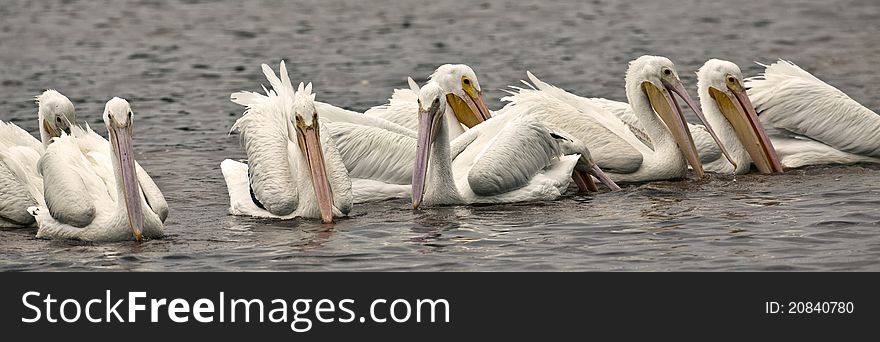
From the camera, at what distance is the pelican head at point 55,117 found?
28.0ft

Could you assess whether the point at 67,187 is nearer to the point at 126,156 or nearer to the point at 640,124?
the point at 126,156

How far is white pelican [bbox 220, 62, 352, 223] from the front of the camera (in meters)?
8.23

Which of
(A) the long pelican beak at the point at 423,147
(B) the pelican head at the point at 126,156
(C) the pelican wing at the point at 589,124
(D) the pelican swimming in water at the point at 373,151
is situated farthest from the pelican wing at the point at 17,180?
(C) the pelican wing at the point at 589,124

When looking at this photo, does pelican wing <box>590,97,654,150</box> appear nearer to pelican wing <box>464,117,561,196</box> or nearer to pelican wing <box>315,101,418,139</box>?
pelican wing <box>464,117,561,196</box>

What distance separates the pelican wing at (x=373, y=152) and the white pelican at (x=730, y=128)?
1.68 m

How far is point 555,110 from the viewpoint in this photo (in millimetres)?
9633

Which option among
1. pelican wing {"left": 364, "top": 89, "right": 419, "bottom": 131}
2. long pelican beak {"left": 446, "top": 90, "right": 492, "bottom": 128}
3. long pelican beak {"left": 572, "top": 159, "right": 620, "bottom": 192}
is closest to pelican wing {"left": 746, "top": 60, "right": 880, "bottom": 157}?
long pelican beak {"left": 572, "top": 159, "right": 620, "bottom": 192}

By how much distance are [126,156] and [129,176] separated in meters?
0.10

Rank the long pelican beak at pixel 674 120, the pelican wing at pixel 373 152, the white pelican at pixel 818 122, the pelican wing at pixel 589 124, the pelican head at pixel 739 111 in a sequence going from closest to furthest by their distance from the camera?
the pelican wing at pixel 373 152
the pelican wing at pixel 589 124
the long pelican beak at pixel 674 120
the pelican head at pixel 739 111
the white pelican at pixel 818 122

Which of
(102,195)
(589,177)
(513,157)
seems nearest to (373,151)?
(513,157)

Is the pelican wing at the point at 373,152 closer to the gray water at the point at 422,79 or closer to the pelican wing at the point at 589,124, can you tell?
the gray water at the point at 422,79

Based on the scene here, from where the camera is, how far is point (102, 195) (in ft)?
26.1

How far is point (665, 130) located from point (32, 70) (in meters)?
7.91

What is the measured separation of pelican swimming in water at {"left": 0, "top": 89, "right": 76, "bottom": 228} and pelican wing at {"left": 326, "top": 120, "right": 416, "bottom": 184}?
1.49 metres
